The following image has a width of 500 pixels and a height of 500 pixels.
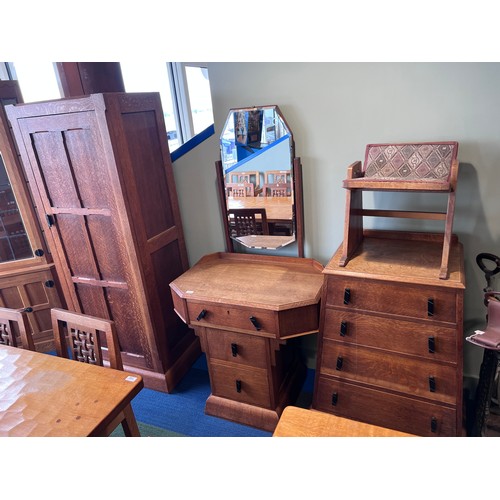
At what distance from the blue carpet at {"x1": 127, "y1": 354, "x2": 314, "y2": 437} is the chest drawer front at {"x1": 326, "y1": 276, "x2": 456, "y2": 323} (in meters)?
0.92

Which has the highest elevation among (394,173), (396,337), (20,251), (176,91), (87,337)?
(176,91)

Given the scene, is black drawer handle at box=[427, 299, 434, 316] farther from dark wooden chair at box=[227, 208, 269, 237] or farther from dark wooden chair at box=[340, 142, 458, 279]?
dark wooden chair at box=[227, 208, 269, 237]

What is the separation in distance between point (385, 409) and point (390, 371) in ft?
0.74

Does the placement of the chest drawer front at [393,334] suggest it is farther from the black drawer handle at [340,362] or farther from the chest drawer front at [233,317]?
the chest drawer front at [233,317]

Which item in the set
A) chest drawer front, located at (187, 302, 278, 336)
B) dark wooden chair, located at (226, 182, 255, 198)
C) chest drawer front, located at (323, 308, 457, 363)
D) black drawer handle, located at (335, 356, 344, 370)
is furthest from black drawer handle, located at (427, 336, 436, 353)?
dark wooden chair, located at (226, 182, 255, 198)

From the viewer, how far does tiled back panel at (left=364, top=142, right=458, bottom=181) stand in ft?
5.76

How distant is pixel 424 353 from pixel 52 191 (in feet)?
7.59

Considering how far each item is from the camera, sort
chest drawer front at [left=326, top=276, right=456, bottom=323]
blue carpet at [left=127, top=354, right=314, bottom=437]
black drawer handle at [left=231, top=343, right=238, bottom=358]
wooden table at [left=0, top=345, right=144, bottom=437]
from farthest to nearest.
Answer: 1. blue carpet at [left=127, top=354, right=314, bottom=437]
2. black drawer handle at [left=231, top=343, right=238, bottom=358]
3. chest drawer front at [left=326, top=276, right=456, bottom=323]
4. wooden table at [left=0, top=345, right=144, bottom=437]

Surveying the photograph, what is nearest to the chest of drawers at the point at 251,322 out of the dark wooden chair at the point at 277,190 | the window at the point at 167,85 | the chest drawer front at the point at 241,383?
the chest drawer front at the point at 241,383

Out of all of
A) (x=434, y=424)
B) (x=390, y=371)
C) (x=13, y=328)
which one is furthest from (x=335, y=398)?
(x=13, y=328)

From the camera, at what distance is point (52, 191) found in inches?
91.4

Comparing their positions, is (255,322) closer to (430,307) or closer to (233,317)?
(233,317)

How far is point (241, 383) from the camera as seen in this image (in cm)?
220
